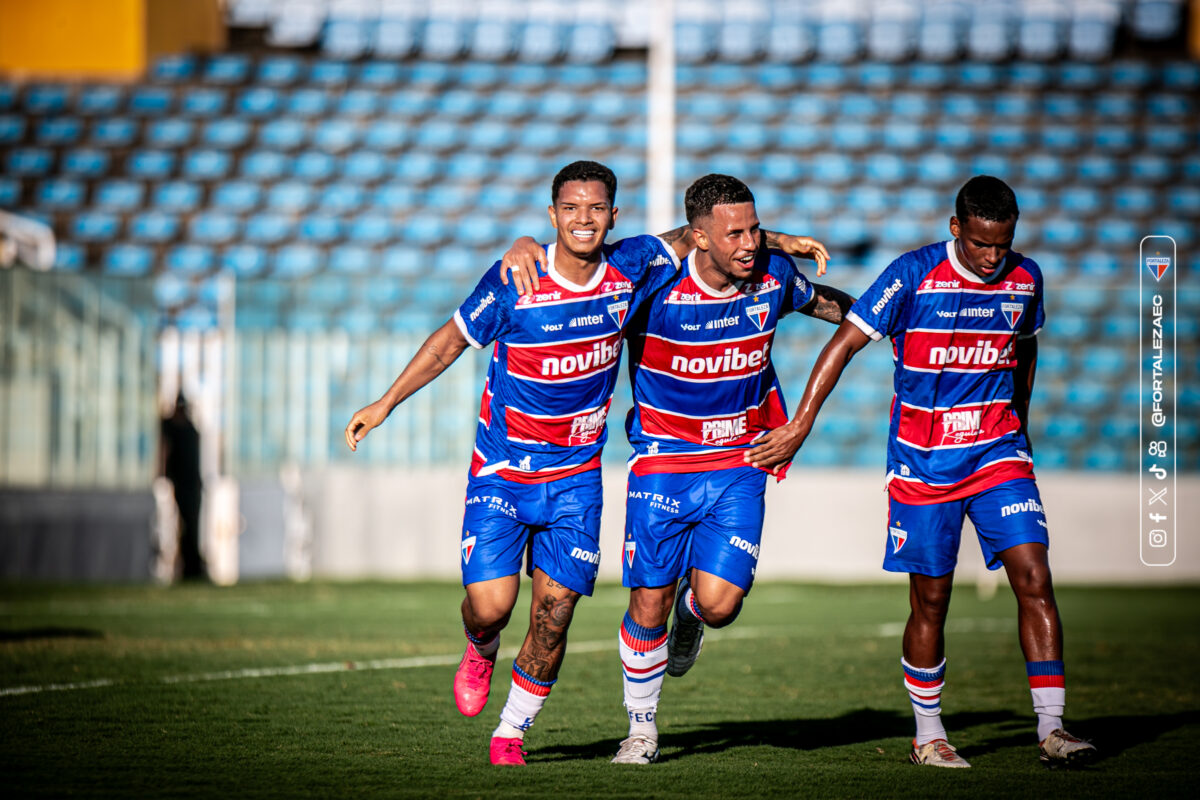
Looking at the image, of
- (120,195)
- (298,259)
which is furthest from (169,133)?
(298,259)

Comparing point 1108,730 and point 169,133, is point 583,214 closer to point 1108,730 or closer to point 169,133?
point 1108,730

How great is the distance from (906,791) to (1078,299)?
→ 12.4m

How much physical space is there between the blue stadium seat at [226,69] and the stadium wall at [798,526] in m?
11.3

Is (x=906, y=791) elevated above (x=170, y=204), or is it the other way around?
(x=170, y=204)

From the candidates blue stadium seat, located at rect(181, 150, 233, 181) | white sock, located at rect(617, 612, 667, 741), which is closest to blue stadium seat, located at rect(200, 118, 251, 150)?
blue stadium seat, located at rect(181, 150, 233, 181)

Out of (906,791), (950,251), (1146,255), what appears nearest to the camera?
(906,791)

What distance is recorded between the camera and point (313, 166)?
23312 millimetres

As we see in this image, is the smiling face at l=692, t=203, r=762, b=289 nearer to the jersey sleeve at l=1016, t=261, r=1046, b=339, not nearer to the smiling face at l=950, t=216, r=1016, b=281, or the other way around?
the smiling face at l=950, t=216, r=1016, b=281

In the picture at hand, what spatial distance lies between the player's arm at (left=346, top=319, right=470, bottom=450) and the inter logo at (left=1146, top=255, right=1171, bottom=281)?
43.4ft

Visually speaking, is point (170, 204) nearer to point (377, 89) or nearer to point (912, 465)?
point (377, 89)

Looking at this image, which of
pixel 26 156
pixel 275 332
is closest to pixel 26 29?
pixel 26 156

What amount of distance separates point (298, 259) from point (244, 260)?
2.62ft

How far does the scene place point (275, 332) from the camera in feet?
52.9

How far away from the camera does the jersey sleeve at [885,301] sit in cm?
579
